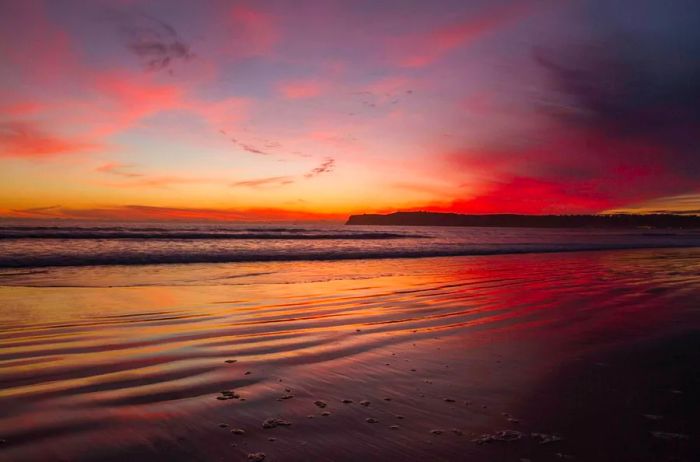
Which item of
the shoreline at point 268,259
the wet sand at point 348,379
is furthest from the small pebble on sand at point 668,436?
the shoreline at point 268,259

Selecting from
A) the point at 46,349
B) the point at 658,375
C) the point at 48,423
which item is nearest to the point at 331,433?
the point at 48,423

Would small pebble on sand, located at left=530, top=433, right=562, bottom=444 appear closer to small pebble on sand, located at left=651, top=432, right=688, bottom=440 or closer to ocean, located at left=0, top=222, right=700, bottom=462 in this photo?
ocean, located at left=0, top=222, right=700, bottom=462

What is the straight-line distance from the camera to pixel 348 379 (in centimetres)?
454

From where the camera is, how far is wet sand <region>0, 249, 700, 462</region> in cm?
312

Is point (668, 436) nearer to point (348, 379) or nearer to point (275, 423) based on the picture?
point (348, 379)

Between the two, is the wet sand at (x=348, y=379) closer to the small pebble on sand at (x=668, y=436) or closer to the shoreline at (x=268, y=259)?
the small pebble on sand at (x=668, y=436)

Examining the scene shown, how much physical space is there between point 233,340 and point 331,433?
307 centimetres

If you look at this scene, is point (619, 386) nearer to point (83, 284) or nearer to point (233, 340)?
point (233, 340)

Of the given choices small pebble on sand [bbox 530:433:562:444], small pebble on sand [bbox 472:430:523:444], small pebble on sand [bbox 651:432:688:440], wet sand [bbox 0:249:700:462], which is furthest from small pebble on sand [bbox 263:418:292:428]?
small pebble on sand [bbox 651:432:688:440]

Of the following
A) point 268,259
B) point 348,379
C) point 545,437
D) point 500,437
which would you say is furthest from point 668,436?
point 268,259

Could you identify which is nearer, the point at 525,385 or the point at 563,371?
the point at 525,385

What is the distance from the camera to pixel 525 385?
4.38 metres

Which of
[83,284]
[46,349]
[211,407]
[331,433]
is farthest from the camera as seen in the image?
[83,284]

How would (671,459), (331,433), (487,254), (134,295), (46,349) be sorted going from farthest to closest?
(487,254) → (134,295) → (46,349) → (331,433) → (671,459)
